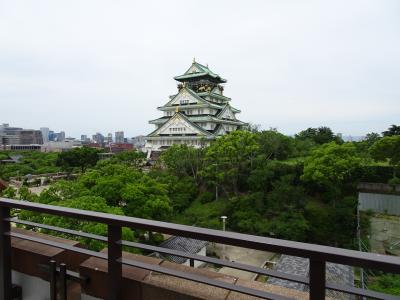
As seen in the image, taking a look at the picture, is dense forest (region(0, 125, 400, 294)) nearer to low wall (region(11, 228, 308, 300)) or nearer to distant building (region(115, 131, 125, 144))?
low wall (region(11, 228, 308, 300))

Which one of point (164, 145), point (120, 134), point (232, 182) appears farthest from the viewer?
point (120, 134)

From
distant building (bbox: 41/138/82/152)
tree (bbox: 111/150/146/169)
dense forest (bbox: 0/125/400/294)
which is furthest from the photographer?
distant building (bbox: 41/138/82/152)

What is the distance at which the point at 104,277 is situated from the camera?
5.90 feet

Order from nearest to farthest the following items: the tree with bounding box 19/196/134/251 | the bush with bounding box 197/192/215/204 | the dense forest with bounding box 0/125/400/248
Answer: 1. the tree with bounding box 19/196/134/251
2. the dense forest with bounding box 0/125/400/248
3. the bush with bounding box 197/192/215/204

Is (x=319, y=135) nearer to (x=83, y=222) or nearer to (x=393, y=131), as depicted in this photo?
(x=393, y=131)

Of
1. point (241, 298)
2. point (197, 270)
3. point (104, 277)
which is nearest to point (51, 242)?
point (104, 277)

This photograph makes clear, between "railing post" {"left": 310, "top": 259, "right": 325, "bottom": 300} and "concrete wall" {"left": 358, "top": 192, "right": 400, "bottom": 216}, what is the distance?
15.8 m

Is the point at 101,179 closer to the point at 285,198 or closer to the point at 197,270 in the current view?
the point at 285,198

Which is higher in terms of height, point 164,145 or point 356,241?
point 164,145

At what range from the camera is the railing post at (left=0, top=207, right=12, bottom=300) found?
2.02 meters

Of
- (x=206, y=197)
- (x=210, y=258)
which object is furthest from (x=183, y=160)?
(x=210, y=258)

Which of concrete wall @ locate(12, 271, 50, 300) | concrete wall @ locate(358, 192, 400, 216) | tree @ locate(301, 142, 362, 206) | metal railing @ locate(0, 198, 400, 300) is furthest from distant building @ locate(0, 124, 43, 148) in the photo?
metal railing @ locate(0, 198, 400, 300)

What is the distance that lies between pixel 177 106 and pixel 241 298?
28.7 metres

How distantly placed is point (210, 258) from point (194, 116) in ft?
91.1
